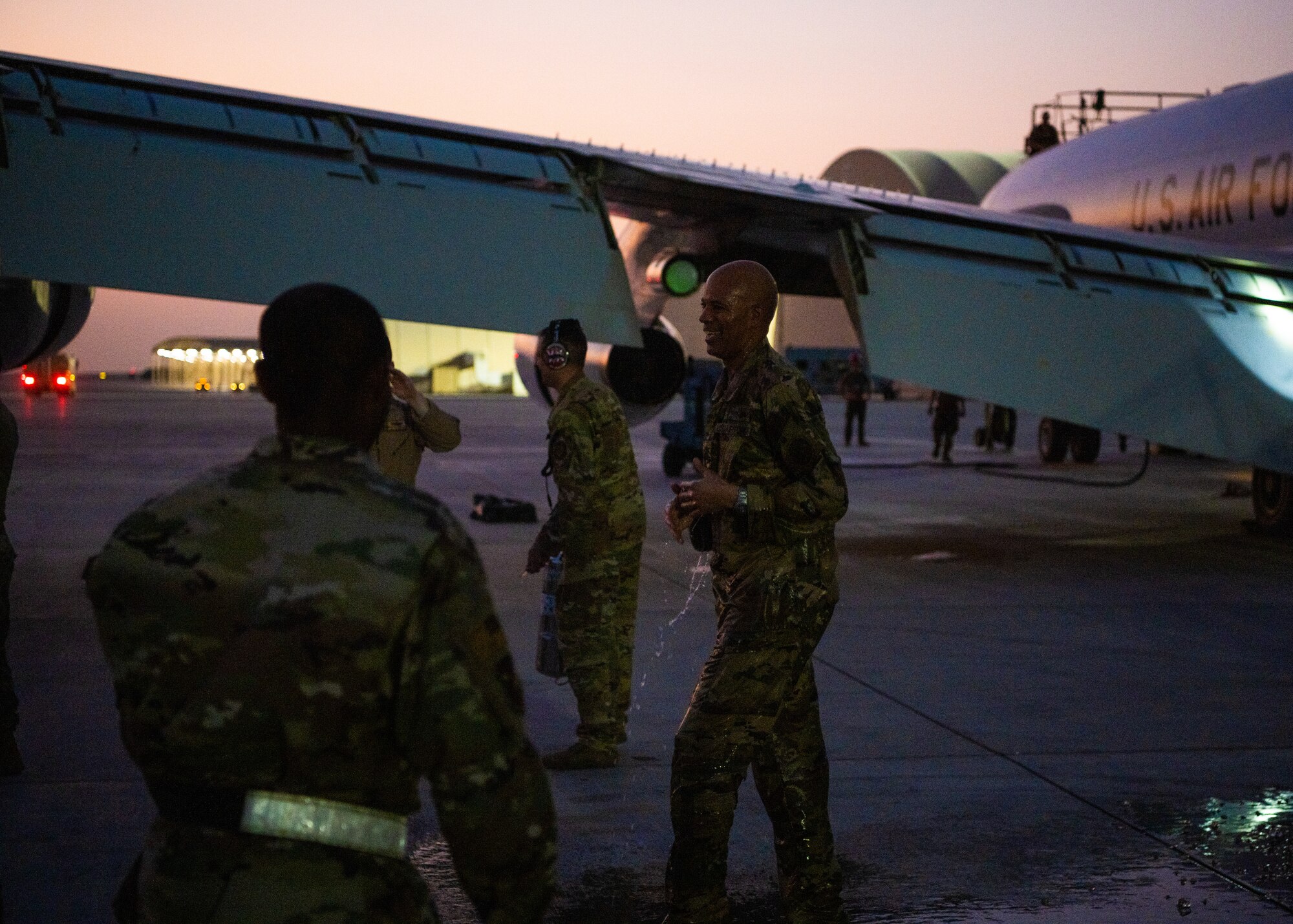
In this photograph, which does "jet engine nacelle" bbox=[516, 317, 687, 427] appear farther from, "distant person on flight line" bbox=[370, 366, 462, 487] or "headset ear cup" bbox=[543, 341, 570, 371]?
"headset ear cup" bbox=[543, 341, 570, 371]

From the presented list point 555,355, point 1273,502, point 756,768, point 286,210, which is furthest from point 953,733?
point 1273,502

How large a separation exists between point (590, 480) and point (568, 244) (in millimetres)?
4208

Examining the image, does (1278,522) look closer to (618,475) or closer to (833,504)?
(618,475)

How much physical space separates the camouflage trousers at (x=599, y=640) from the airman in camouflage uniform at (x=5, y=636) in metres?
2.42

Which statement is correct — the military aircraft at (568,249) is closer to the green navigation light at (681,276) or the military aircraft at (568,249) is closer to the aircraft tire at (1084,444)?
the green navigation light at (681,276)

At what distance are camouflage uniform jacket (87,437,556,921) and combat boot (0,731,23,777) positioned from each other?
14.8 ft

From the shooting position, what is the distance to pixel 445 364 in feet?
317

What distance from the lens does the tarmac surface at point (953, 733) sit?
5.20 meters

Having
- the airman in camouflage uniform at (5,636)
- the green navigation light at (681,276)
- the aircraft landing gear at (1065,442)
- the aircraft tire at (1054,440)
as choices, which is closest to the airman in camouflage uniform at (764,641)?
the airman in camouflage uniform at (5,636)

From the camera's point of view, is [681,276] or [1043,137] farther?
[1043,137]

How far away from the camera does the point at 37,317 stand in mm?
11594

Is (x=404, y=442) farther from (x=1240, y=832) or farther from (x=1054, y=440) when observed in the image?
(x=1054, y=440)

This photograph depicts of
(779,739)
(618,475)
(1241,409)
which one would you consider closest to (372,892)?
(779,739)

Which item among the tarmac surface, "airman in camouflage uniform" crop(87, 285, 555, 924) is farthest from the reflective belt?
the tarmac surface
